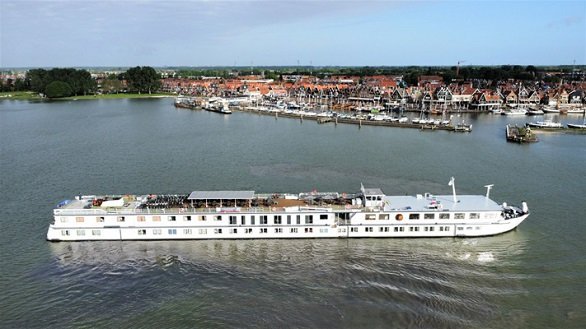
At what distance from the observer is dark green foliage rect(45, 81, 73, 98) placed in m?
104

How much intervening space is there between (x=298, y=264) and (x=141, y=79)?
4317 inches

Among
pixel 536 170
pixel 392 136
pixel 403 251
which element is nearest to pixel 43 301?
pixel 403 251

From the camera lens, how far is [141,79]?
11719 centimetres

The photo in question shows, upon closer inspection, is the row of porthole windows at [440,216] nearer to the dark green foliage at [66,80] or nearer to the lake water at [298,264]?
the lake water at [298,264]

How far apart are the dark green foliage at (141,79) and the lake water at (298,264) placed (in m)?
83.4

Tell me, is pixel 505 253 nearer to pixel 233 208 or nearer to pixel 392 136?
pixel 233 208

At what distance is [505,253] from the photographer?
66.2 feet

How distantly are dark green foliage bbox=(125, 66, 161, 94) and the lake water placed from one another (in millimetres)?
83350

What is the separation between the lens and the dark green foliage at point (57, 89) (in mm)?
103750

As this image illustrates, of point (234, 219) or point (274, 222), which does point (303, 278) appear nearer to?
point (274, 222)

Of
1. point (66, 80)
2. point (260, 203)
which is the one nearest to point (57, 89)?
point (66, 80)

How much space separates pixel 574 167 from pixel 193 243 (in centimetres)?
3253

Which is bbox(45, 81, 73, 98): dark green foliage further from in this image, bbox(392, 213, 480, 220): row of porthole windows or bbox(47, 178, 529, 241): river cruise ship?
bbox(392, 213, 480, 220): row of porthole windows

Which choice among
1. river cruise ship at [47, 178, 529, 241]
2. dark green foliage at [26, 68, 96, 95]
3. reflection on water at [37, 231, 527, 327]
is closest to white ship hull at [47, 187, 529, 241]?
river cruise ship at [47, 178, 529, 241]
